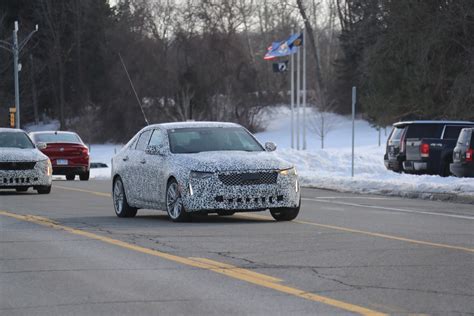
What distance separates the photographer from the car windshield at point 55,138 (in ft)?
120

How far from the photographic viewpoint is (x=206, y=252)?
498 inches

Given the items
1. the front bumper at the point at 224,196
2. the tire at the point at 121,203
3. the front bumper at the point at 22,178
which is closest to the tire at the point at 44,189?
the front bumper at the point at 22,178

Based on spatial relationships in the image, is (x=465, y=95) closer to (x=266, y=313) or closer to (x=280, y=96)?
(x=266, y=313)

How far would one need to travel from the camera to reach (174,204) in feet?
55.5

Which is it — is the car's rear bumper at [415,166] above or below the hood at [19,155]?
below

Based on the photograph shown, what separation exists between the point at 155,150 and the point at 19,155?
8.88 m

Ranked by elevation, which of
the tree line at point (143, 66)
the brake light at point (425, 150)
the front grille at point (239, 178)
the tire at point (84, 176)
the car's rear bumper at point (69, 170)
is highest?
the tree line at point (143, 66)

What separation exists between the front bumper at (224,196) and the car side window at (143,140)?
233cm

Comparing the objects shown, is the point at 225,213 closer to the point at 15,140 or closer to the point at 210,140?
the point at 210,140

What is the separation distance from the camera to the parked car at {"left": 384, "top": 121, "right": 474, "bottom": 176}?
105 feet

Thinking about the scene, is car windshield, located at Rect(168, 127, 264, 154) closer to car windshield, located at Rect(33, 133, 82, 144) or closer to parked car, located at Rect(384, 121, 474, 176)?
parked car, located at Rect(384, 121, 474, 176)

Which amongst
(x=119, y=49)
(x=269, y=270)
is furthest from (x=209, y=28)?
(x=269, y=270)

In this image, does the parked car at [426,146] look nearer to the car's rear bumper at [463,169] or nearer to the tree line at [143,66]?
the car's rear bumper at [463,169]

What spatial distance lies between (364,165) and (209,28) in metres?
42.0
